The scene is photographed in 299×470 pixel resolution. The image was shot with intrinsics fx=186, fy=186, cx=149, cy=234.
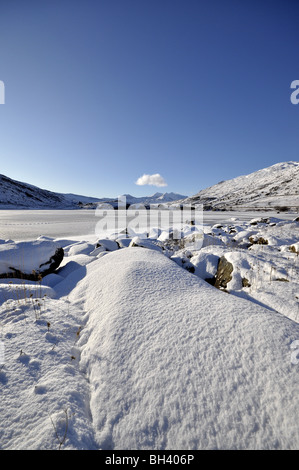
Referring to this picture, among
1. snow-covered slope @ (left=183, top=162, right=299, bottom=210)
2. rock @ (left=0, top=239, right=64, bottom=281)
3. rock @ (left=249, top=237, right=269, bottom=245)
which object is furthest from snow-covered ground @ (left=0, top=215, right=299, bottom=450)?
snow-covered slope @ (left=183, top=162, right=299, bottom=210)

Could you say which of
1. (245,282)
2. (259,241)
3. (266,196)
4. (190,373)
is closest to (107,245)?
(245,282)

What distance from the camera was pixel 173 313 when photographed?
108 inches

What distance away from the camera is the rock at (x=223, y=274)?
15.9 ft

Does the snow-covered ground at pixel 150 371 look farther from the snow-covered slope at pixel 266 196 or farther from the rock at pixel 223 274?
the snow-covered slope at pixel 266 196

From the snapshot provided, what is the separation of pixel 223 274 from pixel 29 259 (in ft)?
18.8

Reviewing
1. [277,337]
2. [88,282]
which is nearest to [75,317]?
[88,282]

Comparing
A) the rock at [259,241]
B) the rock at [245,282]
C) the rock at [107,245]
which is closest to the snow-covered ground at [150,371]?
the rock at [245,282]

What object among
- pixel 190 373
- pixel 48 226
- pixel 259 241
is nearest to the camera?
pixel 190 373

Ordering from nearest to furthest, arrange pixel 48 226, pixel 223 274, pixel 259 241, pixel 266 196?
pixel 223 274
pixel 259 241
pixel 48 226
pixel 266 196

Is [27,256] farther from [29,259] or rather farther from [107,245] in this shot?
[107,245]

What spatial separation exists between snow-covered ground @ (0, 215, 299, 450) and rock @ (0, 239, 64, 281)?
1880 millimetres

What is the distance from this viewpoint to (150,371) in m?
2.08
